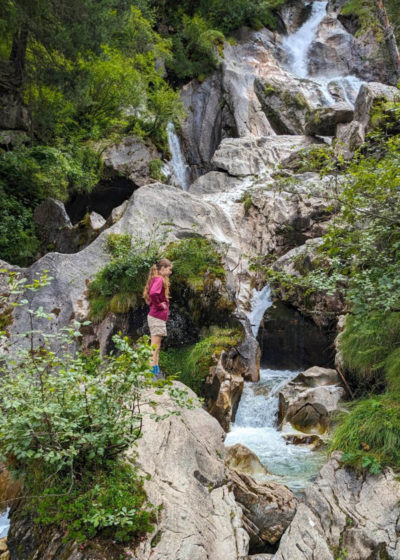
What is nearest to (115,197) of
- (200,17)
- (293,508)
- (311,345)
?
(311,345)

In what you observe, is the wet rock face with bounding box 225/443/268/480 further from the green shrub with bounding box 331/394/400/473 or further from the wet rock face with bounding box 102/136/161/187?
the wet rock face with bounding box 102/136/161/187

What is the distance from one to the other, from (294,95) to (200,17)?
836cm

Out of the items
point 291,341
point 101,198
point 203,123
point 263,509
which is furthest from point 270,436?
point 203,123

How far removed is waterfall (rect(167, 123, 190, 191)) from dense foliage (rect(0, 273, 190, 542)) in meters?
14.9

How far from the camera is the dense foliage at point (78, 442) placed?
113 inches

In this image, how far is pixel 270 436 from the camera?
6996 millimetres

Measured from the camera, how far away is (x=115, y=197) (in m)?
15.1

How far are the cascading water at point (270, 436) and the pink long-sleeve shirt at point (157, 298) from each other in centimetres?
265

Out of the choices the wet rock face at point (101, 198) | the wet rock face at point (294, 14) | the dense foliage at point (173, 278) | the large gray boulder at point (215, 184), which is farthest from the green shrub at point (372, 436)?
the wet rock face at point (294, 14)

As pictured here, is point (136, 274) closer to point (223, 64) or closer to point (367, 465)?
point (367, 465)

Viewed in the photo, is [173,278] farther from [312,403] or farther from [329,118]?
[329,118]

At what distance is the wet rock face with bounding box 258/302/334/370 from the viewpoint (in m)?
9.74

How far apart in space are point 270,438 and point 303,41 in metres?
27.8

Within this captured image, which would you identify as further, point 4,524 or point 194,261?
point 194,261
